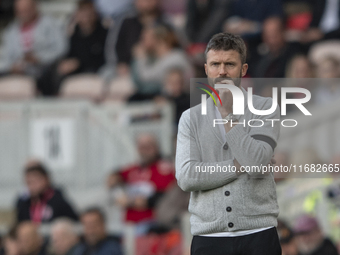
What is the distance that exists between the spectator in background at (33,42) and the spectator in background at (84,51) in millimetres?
246

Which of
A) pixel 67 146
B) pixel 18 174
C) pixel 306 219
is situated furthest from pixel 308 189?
pixel 18 174

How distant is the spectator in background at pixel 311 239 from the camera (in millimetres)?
5723

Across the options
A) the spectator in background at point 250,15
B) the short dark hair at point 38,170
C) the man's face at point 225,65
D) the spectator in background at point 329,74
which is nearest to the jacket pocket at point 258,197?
the man's face at point 225,65

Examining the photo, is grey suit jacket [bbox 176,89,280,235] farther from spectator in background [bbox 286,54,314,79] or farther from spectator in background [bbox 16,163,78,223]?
spectator in background [bbox 16,163,78,223]

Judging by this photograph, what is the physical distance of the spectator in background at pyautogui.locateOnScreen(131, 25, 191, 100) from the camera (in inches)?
328

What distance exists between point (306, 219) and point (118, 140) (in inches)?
131

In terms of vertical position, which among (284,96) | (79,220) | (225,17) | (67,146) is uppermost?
(225,17)

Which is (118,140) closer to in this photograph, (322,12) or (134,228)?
(134,228)

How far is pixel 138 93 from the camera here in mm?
8562

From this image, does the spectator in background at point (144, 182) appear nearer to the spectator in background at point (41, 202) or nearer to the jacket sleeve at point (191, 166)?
the spectator in background at point (41, 202)

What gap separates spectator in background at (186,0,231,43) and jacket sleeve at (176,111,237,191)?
6.51 metres

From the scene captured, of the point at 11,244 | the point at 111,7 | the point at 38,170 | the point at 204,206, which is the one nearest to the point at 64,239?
the point at 11,244
